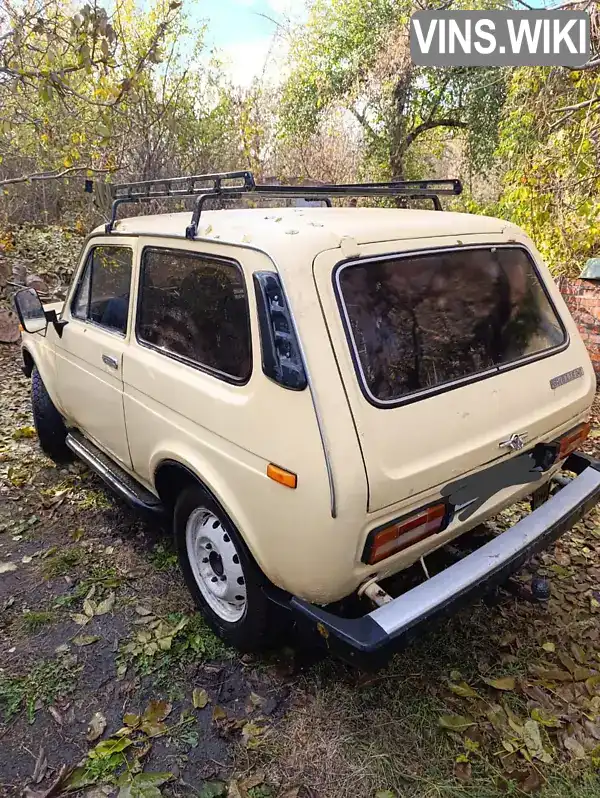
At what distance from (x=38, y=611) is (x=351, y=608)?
1813 millimetres

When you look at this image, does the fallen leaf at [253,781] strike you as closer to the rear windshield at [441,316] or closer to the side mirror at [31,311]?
the rear windshield at [441,316]

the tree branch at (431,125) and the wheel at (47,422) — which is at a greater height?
the tree branch at (431,125)

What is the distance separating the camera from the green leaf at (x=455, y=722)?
2256 millimetres

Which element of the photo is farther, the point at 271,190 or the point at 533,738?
the point at 271,190

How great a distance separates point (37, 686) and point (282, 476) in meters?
1.66

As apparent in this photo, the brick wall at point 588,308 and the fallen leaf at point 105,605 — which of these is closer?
the fallen leaf at point 105,605

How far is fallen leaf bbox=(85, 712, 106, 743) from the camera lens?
2268 mm

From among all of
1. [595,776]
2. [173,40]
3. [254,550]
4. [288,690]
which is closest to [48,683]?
[288,690]

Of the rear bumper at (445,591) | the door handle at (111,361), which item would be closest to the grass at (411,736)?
the rear bumper at (445,591)

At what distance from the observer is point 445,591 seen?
2.01 meters

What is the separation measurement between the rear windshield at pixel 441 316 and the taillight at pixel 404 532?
448 mm

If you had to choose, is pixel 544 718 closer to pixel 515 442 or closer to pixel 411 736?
pixel 411 736

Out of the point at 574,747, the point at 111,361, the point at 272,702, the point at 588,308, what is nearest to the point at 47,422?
the point at 111,361

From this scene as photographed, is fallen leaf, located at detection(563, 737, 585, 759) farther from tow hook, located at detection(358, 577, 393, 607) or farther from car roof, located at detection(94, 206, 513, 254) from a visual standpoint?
car roof, located at detection(94, 206, 513, 254)
